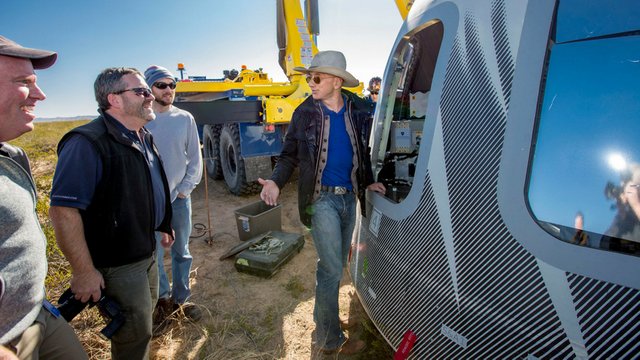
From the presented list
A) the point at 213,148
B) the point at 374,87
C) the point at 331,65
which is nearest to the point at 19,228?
the point at 331,65

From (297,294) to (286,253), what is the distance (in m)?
0.68

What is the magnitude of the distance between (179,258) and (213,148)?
4.98 m

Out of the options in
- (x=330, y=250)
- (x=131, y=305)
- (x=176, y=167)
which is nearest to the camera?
(x=131, y=305)

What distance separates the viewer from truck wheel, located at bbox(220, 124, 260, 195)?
625cm

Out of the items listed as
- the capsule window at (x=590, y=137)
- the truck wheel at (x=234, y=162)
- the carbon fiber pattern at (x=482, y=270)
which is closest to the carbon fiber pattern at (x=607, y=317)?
A: the carbon fiber pattern at (x=482, y=270)

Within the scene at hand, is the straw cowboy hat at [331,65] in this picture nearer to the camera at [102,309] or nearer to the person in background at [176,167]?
the person in background at [176,167]

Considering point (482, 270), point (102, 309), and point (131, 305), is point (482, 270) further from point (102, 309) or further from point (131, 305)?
point (102, 309)

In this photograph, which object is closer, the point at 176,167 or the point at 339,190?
the point at 339,190

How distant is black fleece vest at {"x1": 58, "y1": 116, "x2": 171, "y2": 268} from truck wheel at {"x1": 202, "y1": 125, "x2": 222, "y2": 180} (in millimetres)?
5541

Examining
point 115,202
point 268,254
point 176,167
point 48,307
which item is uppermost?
point 115,202

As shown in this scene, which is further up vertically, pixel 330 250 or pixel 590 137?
pixel 590 137

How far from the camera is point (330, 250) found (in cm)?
227

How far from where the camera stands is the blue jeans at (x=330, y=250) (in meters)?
2.27

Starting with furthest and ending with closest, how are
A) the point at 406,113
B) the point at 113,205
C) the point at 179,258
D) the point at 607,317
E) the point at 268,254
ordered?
the point at 268,254 < the point at 406,113 < the point at 179,258 < the point at 113,205 < the point at 607,317
